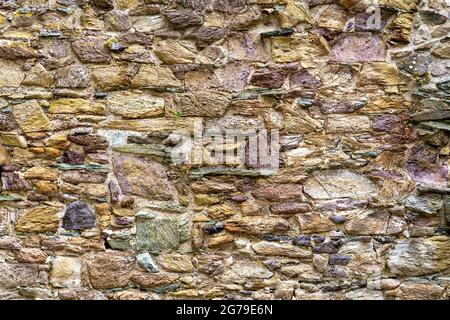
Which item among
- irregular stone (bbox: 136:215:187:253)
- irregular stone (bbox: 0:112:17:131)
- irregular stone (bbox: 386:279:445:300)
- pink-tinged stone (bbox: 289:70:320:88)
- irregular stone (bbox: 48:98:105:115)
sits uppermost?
pink-tinged stone (bbox: 289:70:320:88)

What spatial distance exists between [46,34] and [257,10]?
1249mm

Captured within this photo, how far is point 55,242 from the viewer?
2.76 m

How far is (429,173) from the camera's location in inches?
110

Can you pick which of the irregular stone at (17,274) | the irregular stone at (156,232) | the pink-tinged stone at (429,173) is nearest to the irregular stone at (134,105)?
the irregular stone at (156,232)

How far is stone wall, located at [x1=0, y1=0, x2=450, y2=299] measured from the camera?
2736mm

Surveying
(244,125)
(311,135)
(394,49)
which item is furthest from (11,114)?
Answer: (394,49)

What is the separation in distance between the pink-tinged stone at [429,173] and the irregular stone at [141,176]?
1469 millimetres

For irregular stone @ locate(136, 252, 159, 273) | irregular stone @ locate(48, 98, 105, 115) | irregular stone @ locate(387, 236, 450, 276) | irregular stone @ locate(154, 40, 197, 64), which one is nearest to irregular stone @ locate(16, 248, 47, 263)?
irregular stone @ locate(136, 252, 159, 273)

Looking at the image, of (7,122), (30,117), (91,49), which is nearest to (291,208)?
(91,49)

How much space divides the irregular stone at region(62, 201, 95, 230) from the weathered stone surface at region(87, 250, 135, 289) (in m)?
0.20

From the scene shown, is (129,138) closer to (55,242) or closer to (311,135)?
(55,242)

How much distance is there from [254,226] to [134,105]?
3.35 feet

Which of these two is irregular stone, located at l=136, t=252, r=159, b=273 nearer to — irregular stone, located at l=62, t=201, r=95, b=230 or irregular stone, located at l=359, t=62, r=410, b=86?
irregular stone, located at l=62, t=201, r=95, b=230

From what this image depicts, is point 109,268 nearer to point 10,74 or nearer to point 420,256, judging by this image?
point 10,74
